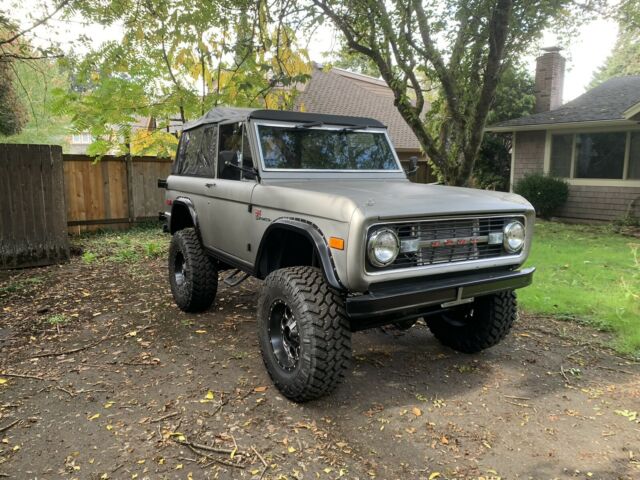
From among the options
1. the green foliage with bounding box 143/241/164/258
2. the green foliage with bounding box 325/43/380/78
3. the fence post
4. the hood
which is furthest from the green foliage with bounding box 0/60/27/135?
the hood

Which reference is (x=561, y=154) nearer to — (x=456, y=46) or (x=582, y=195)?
(x=582, y=195)

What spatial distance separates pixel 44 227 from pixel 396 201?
6528mm

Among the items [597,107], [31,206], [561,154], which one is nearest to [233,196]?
[31,206]

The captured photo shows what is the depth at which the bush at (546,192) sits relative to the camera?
13.2m

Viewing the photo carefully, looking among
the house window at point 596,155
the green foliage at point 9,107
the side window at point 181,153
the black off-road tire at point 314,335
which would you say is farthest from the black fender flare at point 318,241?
the green foliage at point 9,107

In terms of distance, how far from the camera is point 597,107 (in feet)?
45.0

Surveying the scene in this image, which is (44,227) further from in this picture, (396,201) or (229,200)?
(396,201)

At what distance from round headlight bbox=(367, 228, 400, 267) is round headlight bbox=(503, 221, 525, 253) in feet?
3.41

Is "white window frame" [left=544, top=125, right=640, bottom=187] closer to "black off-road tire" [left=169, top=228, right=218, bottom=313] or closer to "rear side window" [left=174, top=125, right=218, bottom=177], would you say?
"rear side window" [left=174, top=125, right=218, bottom=177]

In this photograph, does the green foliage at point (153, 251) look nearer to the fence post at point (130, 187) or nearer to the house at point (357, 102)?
the fence post at point (130, 187)

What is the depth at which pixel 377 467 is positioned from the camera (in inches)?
104

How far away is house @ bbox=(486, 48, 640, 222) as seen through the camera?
12281 millimetres

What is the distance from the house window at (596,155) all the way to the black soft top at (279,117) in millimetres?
10641

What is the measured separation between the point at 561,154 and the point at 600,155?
3.53 ft
